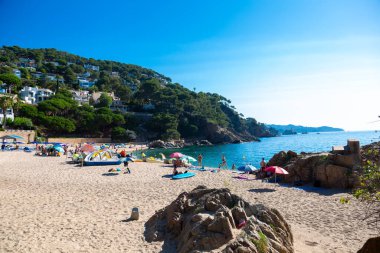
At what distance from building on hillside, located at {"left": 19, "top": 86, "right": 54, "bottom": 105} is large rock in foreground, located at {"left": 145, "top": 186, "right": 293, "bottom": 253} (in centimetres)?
7944

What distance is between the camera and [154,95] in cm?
8981

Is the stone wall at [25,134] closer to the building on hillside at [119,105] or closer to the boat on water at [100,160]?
the boat on water at [100,160]

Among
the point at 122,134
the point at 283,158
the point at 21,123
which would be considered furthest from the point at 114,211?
the point at 122,134

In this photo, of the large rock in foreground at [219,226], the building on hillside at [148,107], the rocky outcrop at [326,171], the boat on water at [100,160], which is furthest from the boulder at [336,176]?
the building on hillside at [148,107]

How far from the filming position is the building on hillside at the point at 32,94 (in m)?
73.9

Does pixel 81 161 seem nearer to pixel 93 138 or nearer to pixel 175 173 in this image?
pixel 175 173

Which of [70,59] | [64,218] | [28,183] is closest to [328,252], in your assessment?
[64,218]

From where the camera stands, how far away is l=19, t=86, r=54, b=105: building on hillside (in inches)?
2908

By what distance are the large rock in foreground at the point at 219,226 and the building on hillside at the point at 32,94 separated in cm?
7944

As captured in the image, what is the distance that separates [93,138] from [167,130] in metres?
20.9

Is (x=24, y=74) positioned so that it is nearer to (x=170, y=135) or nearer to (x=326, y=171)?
(x=170, y=135)

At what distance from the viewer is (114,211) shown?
34.4 feet

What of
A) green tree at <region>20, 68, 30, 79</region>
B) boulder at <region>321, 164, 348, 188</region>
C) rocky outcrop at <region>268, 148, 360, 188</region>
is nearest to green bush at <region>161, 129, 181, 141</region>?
rocky outcrop at <region>268, 148, 360, 188</region>

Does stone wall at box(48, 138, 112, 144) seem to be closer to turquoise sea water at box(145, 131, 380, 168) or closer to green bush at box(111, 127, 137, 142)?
green bush at box(111, 127, 137, 142)
